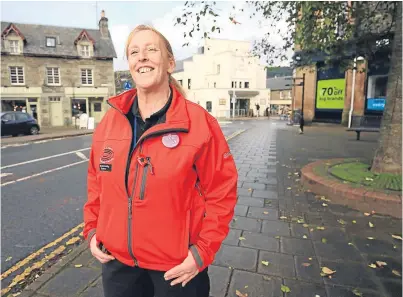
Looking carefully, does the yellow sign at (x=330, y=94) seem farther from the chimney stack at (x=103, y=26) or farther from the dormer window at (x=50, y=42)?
the dormer window at (x=50, y=42)

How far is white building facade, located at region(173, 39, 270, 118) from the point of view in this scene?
46094mm

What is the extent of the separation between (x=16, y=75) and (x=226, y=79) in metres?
28.4

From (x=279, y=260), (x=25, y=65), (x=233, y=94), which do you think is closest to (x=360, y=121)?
(x=279, y=260)

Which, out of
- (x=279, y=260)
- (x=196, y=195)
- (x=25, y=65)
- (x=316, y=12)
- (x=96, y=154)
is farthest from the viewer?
(x=25, y=65)

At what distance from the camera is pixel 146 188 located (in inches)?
61.9

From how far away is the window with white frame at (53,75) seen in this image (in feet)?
98.8

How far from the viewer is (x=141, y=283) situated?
1.80 metres

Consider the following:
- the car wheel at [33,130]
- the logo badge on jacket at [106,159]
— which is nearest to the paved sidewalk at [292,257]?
the logo badge on jacket at [106,159]

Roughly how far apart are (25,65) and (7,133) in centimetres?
1497

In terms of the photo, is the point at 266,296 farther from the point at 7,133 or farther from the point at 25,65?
the point at 25,65

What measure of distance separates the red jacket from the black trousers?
8 centimetres

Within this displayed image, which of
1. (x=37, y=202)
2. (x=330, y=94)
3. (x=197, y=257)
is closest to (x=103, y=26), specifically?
(x=330, y=94)

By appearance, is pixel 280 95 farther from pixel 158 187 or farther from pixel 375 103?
pixel 158 187

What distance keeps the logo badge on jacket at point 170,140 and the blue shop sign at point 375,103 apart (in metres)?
19.6
